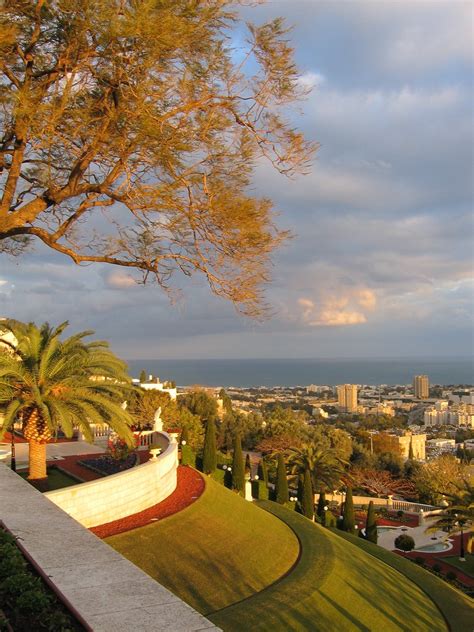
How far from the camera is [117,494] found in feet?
38.2

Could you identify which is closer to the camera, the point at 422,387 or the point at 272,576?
the point at 272,576

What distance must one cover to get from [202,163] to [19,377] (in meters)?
6.06

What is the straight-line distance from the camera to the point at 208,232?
8.12 metres

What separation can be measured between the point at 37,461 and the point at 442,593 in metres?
12.3

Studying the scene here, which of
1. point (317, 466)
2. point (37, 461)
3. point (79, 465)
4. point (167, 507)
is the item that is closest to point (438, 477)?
point (317, 466)

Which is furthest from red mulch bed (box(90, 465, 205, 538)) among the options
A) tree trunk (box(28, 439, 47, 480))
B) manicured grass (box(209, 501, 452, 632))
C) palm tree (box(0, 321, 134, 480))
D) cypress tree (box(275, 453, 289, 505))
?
cypress tree (box(275, 453, 289, 505))

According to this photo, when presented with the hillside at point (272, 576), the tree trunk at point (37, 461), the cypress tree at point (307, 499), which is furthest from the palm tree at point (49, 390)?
the cypress tree at point (307, 499)

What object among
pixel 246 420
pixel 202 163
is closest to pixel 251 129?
pixel 202 163

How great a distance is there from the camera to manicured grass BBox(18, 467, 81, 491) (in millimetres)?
13166

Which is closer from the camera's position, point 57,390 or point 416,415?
point 57,390

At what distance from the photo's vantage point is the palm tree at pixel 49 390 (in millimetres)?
11133

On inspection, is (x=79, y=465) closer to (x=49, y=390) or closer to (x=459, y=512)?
(x=49, y=390)

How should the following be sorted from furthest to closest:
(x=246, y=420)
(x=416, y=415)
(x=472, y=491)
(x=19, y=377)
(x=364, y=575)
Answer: (x=416, y=415)
(x=246, y=420)
(x=472, y=491)
(x=364, y=575)
(x=19, y=377)

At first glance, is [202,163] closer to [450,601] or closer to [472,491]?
[450,601]
